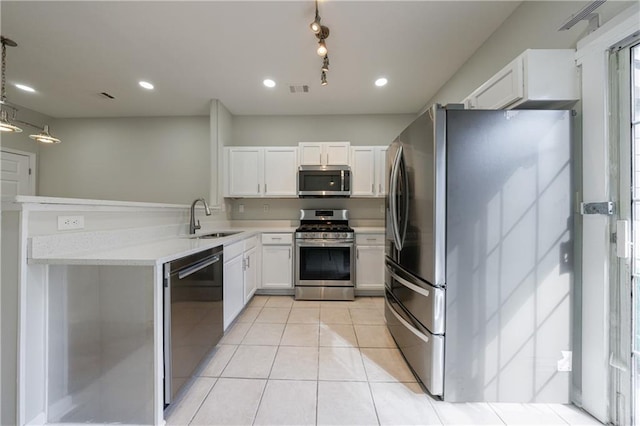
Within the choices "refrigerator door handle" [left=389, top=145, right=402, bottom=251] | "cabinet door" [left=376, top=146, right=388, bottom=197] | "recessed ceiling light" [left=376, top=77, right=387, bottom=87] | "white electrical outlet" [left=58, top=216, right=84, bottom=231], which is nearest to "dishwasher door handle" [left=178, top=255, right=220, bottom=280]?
"white electrical outlet" [left=58, top=216, right=84, bottom=231]

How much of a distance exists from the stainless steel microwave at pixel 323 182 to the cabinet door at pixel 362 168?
155 millimetres

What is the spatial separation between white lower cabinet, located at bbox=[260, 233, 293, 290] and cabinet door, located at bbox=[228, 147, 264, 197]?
0.76 m

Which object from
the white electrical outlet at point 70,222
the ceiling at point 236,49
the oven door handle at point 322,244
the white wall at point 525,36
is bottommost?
the oven door handle at point 322,244

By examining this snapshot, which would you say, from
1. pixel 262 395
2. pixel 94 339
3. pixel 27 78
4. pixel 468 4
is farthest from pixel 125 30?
pixel 262 395

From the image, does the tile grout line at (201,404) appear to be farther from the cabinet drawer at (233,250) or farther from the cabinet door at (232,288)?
the cabinet drawer at (233,250)

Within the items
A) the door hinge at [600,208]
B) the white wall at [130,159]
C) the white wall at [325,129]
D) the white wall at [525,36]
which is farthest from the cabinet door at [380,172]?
the white wall at [130,159]

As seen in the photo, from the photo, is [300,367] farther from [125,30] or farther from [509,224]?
[125,30]

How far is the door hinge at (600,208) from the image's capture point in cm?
127

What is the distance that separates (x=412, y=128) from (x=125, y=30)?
260 cm

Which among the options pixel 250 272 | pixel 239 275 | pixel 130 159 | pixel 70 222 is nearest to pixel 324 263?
pixel 250 272

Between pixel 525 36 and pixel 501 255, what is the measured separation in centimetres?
167

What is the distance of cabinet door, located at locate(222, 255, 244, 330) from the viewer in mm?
2180

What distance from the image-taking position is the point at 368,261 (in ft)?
10.6

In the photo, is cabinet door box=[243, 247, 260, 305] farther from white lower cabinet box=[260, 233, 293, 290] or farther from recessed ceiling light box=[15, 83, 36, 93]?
recessed ceiling light box=[15, 83, 36, 93]
